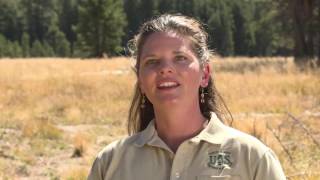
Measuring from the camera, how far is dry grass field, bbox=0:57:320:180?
7.22 meters

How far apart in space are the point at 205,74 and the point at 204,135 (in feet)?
1.00

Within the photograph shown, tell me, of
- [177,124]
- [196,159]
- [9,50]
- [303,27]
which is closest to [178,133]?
[177,124]

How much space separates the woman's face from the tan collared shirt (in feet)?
0.49

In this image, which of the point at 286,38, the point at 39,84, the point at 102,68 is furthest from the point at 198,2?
the point at 39,84

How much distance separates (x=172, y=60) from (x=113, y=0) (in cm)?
5677

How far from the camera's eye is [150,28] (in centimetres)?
251

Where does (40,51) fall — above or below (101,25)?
below

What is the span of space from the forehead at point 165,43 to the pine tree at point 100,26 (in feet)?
177

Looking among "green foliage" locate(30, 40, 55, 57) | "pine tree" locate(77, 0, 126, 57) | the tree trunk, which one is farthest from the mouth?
"green foliage" locate(30, 40, 55, 57)

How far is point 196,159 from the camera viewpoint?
2.33m

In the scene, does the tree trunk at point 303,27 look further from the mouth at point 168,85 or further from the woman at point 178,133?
→ the mouth at point 168,85

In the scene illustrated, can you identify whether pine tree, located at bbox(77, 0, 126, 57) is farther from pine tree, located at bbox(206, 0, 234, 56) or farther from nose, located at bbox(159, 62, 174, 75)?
nose, located at bbox(159, 62, 174, 75)

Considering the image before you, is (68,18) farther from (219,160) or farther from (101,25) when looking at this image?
(219,160)

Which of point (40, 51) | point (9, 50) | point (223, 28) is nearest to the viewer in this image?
point (9, 50)
